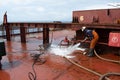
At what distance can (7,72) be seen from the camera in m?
5.53

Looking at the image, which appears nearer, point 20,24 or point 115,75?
point 115,75

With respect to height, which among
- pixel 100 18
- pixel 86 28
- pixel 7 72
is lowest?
pixel 7 72

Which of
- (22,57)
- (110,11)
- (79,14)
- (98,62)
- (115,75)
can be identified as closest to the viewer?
(115,75)

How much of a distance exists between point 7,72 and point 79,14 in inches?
218

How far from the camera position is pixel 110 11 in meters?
8.08

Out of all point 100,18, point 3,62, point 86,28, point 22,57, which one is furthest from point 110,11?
point 3,62

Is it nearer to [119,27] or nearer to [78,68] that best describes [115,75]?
[78,68]

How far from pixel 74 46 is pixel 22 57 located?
10.8 ft

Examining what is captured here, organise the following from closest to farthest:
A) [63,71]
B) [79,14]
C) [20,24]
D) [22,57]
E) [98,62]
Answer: [63,71]
[98,62]
[22,57]
[79,14]
[20,24]

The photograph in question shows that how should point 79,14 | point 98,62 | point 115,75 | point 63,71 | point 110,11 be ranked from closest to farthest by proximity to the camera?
point 115,75
point 63,71
point 98,62
point 110,11
point 79,14

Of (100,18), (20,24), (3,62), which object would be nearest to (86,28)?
(100,18)

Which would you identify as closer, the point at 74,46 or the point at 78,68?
the point at 78,68

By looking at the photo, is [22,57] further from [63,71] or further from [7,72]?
[63,71]

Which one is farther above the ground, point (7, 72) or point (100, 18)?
point (100, 18)
